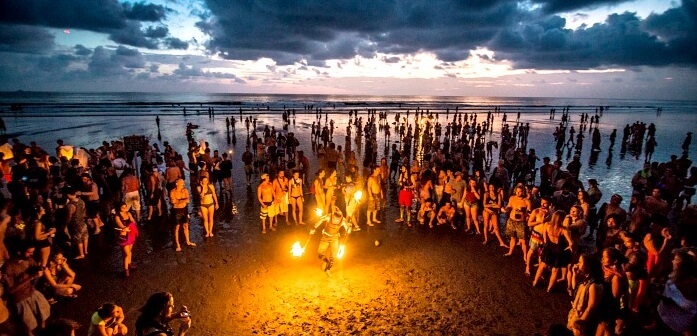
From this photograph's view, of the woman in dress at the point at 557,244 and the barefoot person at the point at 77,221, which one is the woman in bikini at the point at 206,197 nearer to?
the barefoot person at the point at 77,221

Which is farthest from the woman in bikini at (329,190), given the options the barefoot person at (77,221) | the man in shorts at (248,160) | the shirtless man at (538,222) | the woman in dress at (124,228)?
the barefoot person at (77,221)

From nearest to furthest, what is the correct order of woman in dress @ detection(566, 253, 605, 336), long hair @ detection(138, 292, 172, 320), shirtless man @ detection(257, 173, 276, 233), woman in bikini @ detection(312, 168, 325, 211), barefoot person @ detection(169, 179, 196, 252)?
long hair @ detection(138, 292, 172, 320), woman in dress @ detection(566, 253, 605, 336), barefoot person @ detection(169, 179, 196, 252), shirtless man @ detection(257, 173, 276, 233), woman in bikini @ detection(312, 168, 325, 211)

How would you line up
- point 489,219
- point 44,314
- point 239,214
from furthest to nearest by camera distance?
point 239,214 → point 489,219 → point 44,314

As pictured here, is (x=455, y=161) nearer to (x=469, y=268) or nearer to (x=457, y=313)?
(x=469, y=268)

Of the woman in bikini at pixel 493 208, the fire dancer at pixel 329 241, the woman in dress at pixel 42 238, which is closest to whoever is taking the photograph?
the woman in dress at pixel 42 238

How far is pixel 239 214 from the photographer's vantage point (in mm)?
11633

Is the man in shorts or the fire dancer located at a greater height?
the man in shorts

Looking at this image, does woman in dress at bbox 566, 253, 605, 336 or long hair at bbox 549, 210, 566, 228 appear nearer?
woman in dress at bbox 566, 253, 605, 336

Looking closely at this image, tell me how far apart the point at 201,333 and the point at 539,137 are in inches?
1307

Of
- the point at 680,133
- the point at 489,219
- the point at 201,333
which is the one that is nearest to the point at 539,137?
the point at 680,133

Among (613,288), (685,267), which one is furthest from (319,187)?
(685,267)

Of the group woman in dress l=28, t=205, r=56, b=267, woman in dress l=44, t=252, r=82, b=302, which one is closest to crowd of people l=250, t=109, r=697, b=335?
woman in dress l=44, t=252, r=82, b=302

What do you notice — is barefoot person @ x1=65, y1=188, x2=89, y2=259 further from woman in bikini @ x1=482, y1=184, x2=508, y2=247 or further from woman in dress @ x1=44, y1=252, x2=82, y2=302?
woman in bikini @ x1=482, y1=184, x2=508, y2=247

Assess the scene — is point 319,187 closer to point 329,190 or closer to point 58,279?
point 329,190
